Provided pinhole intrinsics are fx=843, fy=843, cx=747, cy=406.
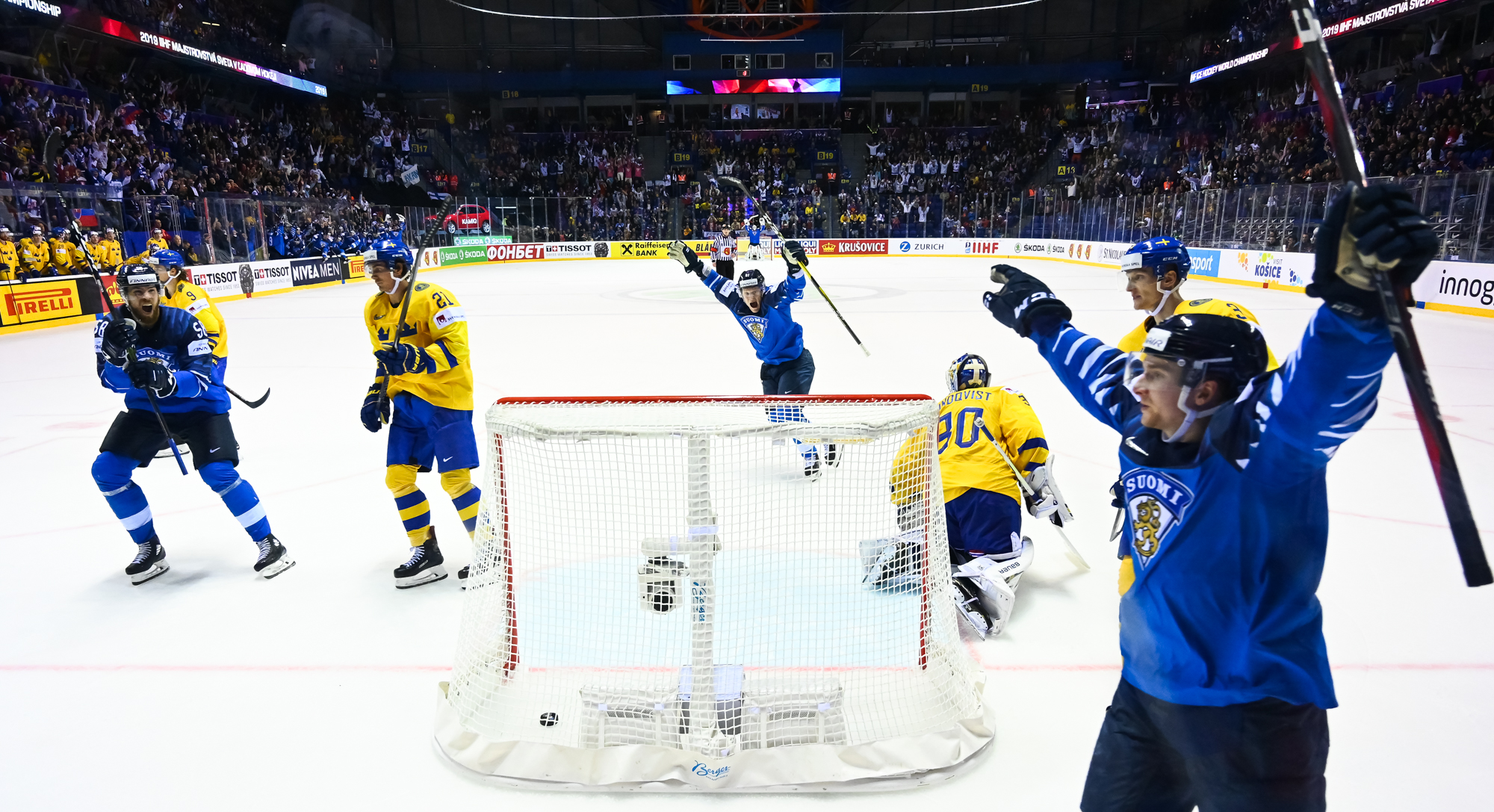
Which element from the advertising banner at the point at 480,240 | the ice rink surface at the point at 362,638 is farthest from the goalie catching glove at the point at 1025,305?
the advertising banner at the point at 480,240

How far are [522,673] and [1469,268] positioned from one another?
15053 mm

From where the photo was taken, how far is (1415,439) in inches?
242

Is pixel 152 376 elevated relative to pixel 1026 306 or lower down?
lower down

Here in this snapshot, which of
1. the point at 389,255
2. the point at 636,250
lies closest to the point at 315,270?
the point at 636,250

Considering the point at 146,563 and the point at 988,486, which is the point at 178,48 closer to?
the point at 146,563

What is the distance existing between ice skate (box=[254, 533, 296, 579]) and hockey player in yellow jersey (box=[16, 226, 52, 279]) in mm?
13419

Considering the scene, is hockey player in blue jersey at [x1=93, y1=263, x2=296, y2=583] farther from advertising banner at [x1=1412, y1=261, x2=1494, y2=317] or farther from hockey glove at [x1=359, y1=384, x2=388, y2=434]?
advertising banner at [x1=1412, y1=261, x2=1494, y2=317]

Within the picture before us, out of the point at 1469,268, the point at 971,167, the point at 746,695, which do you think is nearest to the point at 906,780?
the point at 746,695

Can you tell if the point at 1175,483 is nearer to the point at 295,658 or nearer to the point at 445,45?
the point at 295,658

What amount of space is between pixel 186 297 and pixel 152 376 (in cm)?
171

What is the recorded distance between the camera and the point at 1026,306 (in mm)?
1909

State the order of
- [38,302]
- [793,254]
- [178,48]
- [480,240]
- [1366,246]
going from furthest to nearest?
1. [480,240]
2. [178,48]
3. [38,302]
4. [793,254]
5. [1366,246]

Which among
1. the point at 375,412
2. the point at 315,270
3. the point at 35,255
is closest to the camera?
the point at 375,412

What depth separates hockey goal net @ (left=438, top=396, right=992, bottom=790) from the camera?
8.36ft
